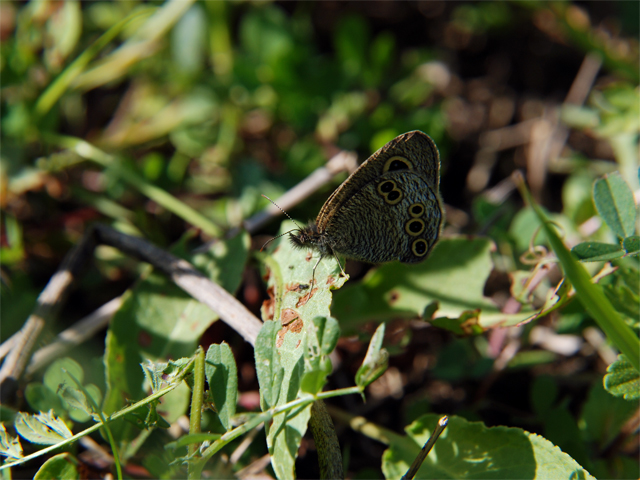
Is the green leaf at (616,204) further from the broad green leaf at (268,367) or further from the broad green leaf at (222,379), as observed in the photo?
the broad green leaf at (222,379)

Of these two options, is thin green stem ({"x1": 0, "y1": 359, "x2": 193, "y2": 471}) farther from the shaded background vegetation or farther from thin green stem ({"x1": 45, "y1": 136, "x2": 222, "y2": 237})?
thin green stem ({"x1": 45, "y1": 136, "x2": 222, "y2": 237})

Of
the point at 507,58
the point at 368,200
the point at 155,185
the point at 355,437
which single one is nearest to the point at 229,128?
the point at 155,185

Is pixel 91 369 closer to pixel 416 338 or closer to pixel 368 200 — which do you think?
pixel 368 200

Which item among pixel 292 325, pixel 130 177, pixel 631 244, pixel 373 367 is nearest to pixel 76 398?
pixel 292 325

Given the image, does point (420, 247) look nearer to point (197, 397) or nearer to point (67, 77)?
point (197, 397)

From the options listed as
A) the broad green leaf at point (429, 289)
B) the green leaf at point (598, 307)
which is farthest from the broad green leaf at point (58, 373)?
the green leaf at point (598, 307)

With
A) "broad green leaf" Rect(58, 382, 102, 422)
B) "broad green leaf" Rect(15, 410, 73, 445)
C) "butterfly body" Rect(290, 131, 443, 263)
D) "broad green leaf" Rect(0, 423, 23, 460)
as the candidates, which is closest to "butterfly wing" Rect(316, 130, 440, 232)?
"butterfly body" Rect(290, 131, 443, 263)
